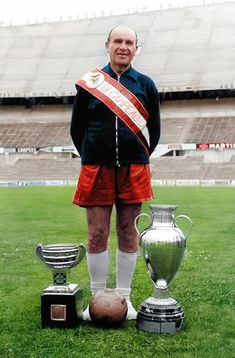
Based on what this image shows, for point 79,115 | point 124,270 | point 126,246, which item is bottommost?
point 124,270

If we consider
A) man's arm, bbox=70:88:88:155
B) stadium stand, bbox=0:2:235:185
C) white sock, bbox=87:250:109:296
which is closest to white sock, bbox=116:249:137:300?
white sock, bbox=87:250:109:296

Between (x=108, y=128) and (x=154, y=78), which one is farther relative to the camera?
(x=154, y=78)

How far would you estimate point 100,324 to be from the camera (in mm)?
4262

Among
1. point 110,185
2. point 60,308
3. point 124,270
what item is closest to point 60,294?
point 60,308

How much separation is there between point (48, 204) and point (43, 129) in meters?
27.3

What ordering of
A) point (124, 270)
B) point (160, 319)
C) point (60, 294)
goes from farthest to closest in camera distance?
point (124, 270) < point (60, 294) < point (160, 319)

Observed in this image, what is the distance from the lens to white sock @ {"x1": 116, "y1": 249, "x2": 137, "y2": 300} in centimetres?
458

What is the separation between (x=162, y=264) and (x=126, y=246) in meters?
0.44

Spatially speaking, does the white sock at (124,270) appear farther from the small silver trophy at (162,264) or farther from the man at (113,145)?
the small silver trophy at (162,264)

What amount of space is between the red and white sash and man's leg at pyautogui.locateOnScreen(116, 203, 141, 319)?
0.47 metres

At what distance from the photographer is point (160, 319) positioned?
4.12 m

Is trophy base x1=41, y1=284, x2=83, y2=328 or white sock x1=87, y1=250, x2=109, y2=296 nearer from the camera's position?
trophy base x1=41, y1=284, x2=83, y2=328

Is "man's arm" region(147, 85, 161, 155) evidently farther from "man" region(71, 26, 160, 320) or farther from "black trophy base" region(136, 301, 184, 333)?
"black trophy base" region(136, 301, 184, 333)

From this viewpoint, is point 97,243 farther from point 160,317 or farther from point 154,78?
point 154,78
